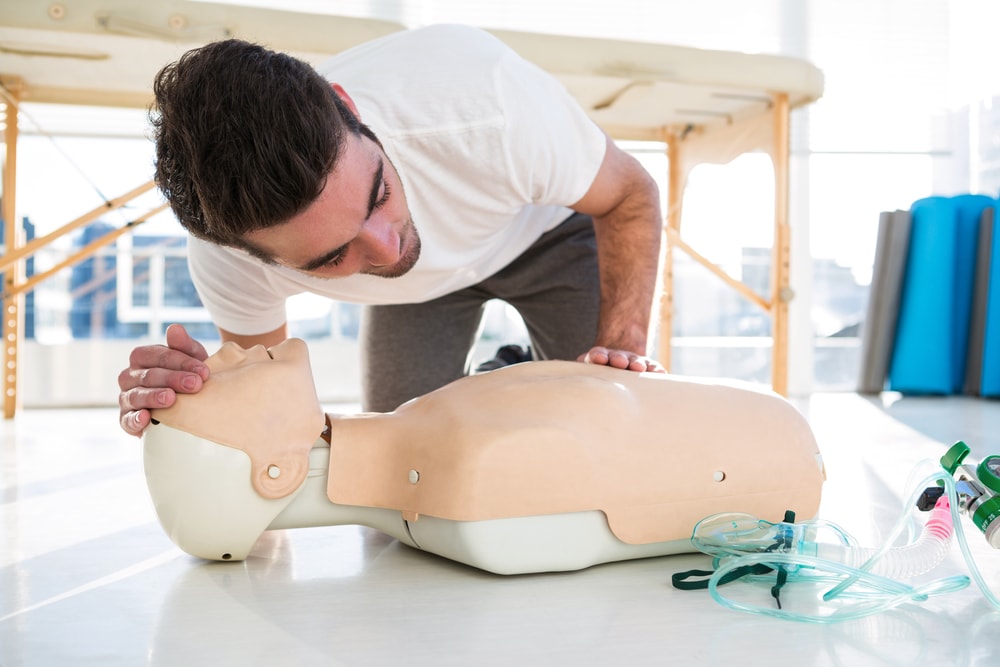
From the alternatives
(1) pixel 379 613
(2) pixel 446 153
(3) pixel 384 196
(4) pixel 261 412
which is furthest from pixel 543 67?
(1) pixel 379 613

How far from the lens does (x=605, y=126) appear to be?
2623 millimetres

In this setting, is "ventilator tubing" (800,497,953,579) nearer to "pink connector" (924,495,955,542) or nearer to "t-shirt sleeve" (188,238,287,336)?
"pink connector" (924,495,955,542)

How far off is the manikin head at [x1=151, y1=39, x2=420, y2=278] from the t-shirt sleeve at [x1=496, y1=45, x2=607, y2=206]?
0.73 feet

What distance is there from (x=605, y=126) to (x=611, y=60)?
24.8 inches

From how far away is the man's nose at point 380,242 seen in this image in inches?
36.8

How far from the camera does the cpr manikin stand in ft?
2.58

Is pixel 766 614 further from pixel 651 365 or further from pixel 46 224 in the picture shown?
pixel 46 224

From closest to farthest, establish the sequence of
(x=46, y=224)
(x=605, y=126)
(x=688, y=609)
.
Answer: (x=688, y=609) < (x=605, y=126) < (x=46, y=224)

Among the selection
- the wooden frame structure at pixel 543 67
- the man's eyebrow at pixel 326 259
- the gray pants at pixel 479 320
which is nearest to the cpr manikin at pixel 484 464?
the man's eyebrow at pixel 326 259

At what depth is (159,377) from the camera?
0.79 metres

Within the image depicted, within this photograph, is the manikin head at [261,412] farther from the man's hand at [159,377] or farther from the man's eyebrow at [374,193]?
the man's eyebrow at [374,193]

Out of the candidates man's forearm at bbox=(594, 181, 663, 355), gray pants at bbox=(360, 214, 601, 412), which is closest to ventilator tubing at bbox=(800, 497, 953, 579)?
man's forearm at bbox=(594, 181, 663, 355)

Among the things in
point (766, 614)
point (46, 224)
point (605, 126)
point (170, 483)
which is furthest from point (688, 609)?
point (46, 224)

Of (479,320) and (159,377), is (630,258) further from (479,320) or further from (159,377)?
(159,377)
